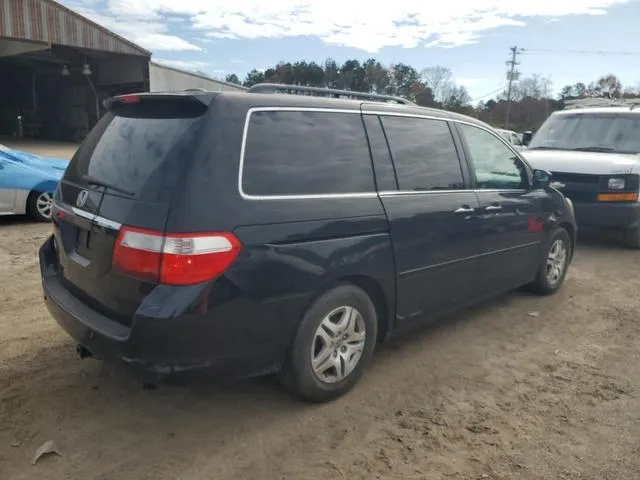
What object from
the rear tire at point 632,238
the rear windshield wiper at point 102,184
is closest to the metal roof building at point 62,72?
the rear tire at point 632,238

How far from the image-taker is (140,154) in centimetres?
298

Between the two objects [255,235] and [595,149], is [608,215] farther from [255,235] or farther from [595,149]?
[255,235]

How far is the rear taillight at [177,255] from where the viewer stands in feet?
8.61

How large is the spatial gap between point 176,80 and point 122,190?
2607 cm

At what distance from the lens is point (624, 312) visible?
5219mm

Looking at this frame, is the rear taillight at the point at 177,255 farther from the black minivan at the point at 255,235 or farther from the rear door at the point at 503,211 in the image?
the rear door at the point at 503,211

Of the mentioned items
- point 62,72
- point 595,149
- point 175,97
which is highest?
point 62,72

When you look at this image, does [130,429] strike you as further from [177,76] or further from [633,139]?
[177,76]

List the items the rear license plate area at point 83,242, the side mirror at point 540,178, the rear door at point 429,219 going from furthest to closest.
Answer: the side mirror at point 540,178 < the rear door at point 429,219 < the rear license plate area at point 83,242

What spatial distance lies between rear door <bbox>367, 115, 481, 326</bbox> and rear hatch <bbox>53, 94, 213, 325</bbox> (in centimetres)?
133

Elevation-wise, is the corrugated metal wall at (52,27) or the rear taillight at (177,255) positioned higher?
the corrugated metal wall at (52,27)

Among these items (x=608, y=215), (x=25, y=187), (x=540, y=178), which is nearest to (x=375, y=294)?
(x=540, y=178)

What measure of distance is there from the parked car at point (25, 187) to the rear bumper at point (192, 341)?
19.3 feet

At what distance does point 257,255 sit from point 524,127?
5914cm
